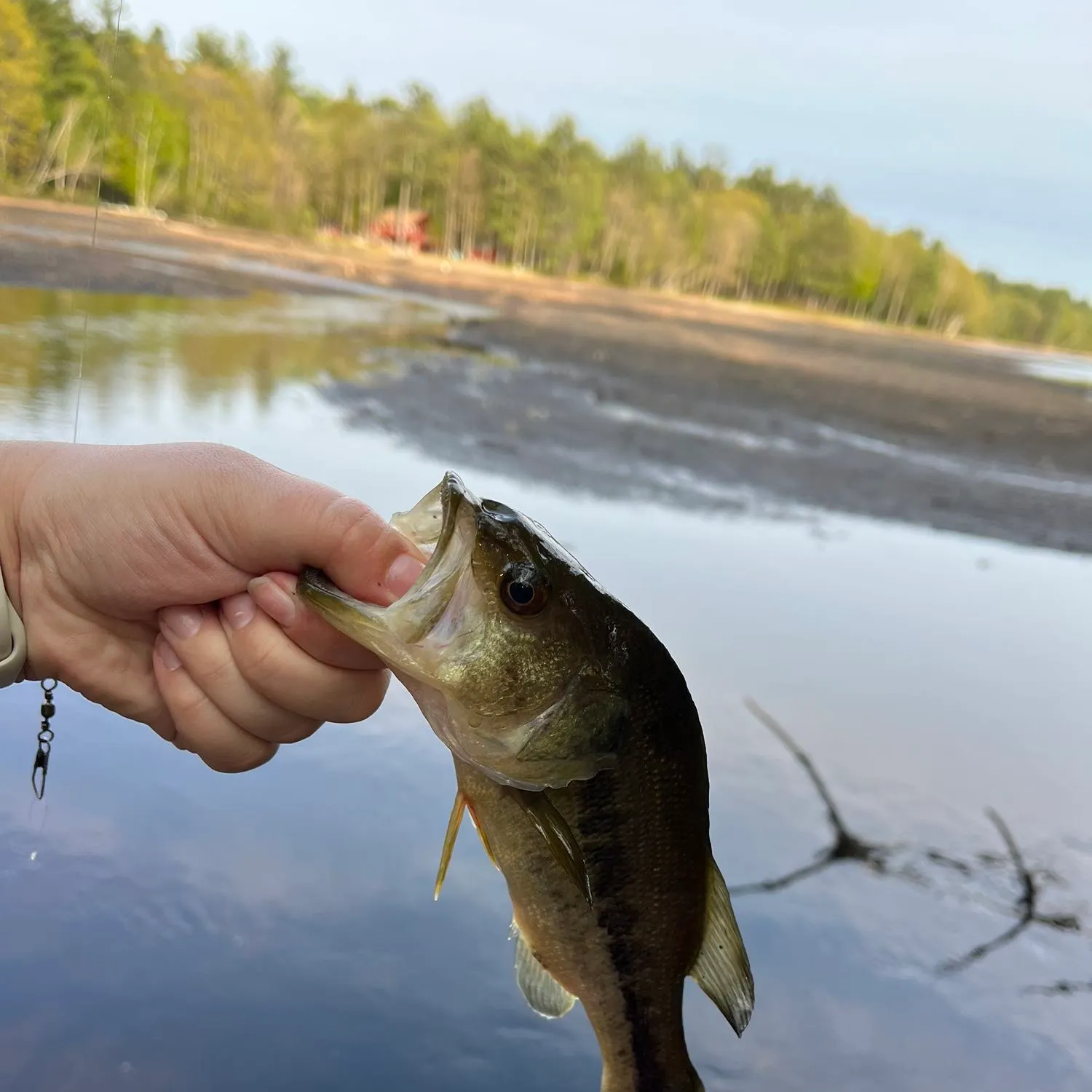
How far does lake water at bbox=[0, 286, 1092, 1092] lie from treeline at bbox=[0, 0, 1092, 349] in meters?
0.46

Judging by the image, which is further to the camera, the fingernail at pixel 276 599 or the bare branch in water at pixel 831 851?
the bare branch in water at pixel 831 851

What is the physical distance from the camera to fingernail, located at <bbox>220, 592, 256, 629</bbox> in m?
0.92

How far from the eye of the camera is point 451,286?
5281mm

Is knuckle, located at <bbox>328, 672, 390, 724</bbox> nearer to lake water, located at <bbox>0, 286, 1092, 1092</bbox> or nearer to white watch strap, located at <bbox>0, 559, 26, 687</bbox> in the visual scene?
white watch strap, located at <bbox>0, 559, 26, 687</bbox>

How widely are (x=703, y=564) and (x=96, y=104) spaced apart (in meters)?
1.96

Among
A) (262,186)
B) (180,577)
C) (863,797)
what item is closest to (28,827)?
(180,577)

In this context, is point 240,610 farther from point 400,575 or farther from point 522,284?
point 522,284

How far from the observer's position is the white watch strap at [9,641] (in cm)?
97

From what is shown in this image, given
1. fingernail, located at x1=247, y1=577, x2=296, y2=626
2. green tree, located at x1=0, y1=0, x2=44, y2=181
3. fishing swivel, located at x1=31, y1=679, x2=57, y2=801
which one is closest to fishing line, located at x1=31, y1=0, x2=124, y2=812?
fishing swivel, located at x1=31, y1=679, x2=57, y2=801

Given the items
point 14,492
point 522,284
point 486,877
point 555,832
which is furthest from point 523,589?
point 522,284

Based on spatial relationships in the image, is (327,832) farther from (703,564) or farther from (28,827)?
(703,564)

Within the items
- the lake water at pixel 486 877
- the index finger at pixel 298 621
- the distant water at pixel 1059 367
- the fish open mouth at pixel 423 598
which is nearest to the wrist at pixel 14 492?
the index finger at pixel 298 621

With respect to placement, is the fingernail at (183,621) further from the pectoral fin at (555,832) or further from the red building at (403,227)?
the red building at (403,227)

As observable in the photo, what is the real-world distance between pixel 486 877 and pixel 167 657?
0.82 m
